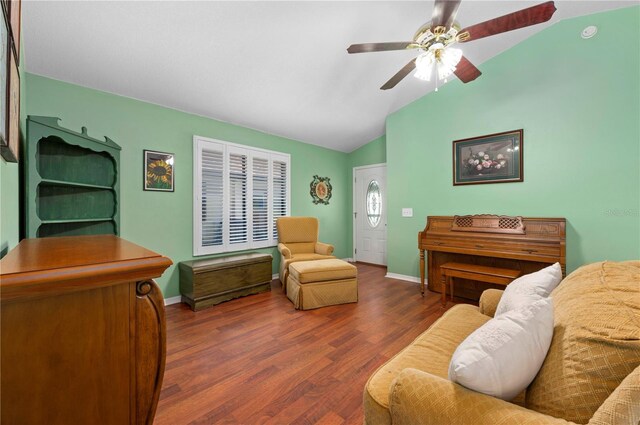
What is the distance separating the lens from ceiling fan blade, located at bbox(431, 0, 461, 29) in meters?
1.56

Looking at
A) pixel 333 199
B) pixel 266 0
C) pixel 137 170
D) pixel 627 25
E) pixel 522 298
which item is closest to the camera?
pixel 522 298

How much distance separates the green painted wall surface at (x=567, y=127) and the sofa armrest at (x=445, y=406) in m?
3.07

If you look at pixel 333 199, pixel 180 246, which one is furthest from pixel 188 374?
pixel 333 199

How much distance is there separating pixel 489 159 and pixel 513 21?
6.20 feet

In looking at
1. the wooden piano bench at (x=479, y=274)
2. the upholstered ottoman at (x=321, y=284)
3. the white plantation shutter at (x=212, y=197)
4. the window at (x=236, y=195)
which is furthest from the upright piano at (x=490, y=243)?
the white plantation shutter at (x=212, y=197)

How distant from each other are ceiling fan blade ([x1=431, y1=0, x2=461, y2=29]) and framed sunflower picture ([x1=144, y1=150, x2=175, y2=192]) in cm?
304

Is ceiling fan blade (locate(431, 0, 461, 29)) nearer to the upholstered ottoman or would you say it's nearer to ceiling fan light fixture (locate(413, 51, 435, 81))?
ceiling fan light fixture (locate(413, 51, 435, 81))

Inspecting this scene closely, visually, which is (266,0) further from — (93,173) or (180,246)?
(180,246)

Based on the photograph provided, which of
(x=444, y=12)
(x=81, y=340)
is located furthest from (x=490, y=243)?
(x=81, y=340)

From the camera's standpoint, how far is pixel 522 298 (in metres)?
1.19

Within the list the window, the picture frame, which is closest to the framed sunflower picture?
the window

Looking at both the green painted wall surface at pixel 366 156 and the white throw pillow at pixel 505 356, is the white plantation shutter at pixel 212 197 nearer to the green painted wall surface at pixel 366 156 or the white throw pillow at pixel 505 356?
the green painted wall surface at pixel 366 156

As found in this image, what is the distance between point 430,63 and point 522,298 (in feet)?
5.93

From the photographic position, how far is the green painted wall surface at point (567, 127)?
2.53 metres
